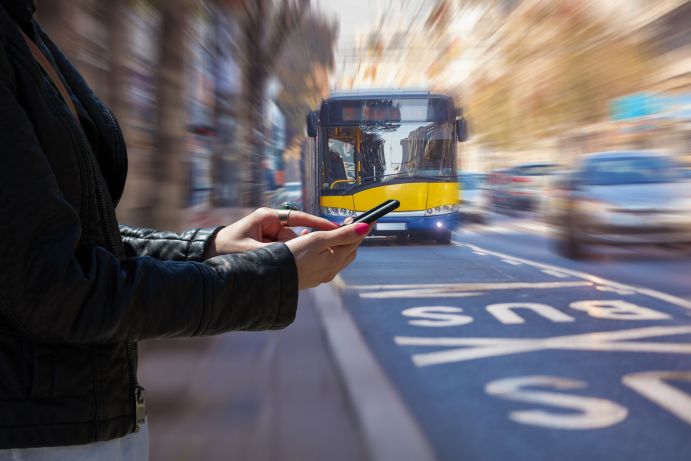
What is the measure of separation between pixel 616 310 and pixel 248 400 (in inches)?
168

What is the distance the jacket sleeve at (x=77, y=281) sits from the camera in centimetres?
78

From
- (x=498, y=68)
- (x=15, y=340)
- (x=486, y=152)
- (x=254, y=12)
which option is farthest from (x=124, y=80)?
(x=498, y=68)

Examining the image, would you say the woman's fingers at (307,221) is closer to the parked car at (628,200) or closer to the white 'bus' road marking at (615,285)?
the white 'bus' road marking at (615,285)

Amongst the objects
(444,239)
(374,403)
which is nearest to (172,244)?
(374,403)

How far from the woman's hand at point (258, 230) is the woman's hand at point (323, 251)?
0.67 ft

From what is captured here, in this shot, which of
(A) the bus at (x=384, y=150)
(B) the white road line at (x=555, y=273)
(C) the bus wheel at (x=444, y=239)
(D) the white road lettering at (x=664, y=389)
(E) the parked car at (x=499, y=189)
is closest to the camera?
(D) the white road lettering at (x=664, y=389)

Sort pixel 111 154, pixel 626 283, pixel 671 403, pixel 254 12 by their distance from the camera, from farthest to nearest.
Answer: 1. pixel 254 12
2. pixel 626 283
3. pixel 671 403
4. pixel 111 154

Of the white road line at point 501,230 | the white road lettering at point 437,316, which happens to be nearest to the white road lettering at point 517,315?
the white road lettering at point 437,316

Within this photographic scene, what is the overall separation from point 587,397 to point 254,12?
728cm

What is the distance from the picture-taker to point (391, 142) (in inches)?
416

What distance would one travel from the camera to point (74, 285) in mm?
799

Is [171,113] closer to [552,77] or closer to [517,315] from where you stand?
[517,315]

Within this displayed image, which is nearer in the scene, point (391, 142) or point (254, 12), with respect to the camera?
point (254, 12)

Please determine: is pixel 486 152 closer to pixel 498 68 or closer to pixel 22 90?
pixel 498 68
